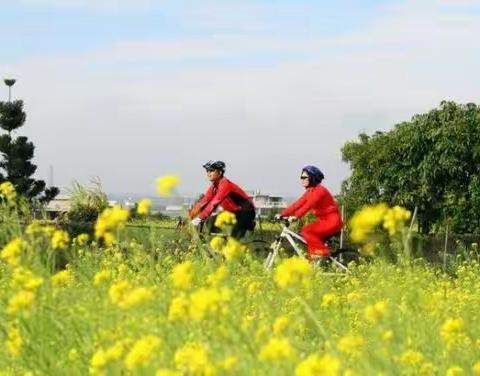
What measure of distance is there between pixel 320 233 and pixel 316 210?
0.28 metres

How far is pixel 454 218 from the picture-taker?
2988 centimetres

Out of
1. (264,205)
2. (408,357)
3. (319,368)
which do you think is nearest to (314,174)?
(408,357)

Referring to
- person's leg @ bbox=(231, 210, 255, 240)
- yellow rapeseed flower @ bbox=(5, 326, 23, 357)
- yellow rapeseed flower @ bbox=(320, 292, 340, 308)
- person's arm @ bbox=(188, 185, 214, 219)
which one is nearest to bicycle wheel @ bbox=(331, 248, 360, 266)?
person's leg @ bbox=(231, 210, 255, 240)

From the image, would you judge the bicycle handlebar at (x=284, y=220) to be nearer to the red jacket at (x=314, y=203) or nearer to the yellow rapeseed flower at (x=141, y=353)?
the red jacket at (x=314, y=203)

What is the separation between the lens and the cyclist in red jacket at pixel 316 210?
9922 millimetres

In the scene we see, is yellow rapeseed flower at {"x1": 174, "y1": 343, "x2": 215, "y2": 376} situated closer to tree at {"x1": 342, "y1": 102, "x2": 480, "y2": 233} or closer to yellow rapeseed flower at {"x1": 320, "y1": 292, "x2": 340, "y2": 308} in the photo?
yellow rapeseed flower at {"x1": 320, "y1": 292, "x2": 340, "y2": 308}

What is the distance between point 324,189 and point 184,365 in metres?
6.99

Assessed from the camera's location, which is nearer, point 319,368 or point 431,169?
point 319,368

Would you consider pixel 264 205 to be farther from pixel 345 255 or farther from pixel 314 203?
pixel 314 203

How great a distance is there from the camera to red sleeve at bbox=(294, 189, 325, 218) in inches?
390

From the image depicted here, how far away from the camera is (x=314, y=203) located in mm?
9922

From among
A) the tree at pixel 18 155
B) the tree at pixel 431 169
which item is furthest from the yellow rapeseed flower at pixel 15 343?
the tree at pixel 18 155

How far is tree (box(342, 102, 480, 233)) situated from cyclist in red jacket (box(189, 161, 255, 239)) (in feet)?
65.9

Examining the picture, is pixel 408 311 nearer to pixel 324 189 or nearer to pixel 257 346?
pixel 257 346
